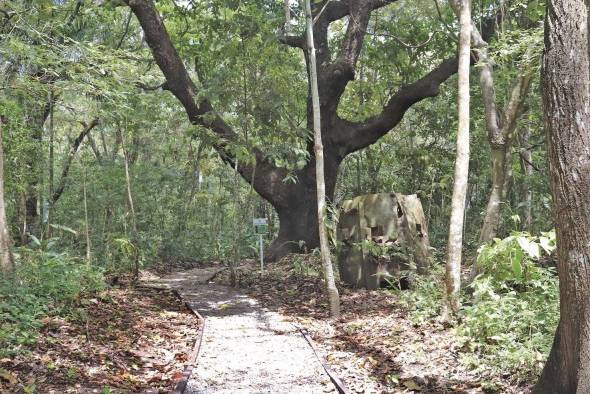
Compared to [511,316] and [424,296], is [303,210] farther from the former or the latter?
[511,316]

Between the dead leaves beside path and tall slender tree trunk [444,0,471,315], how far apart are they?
355cm

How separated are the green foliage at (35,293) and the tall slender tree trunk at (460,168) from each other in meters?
5.06

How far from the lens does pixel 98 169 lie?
56.5ft

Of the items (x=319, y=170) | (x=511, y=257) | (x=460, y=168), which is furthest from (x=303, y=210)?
(x=511, y=257)

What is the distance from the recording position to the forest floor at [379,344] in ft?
18.4

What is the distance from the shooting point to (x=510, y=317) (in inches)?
251

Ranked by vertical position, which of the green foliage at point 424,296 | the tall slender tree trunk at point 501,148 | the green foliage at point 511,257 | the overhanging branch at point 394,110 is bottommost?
the green foliage at point 424,296

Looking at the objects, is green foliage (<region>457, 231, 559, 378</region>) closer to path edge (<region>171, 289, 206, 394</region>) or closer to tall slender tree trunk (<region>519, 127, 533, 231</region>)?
path edge (<region>171, 289, 206, 394</region>)

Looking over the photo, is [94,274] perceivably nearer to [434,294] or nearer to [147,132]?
[434,294]

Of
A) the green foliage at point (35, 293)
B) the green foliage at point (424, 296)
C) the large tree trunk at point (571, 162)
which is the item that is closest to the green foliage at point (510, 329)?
the green foliage at point (424, 296)

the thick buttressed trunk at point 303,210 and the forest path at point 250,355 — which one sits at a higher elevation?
the thick buttressed trunk at point 303,210

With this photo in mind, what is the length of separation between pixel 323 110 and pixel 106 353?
10.9 meters

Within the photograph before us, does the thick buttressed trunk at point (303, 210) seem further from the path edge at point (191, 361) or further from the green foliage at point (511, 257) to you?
the green foliage at point (511, 257)

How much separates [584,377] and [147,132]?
731 inches
